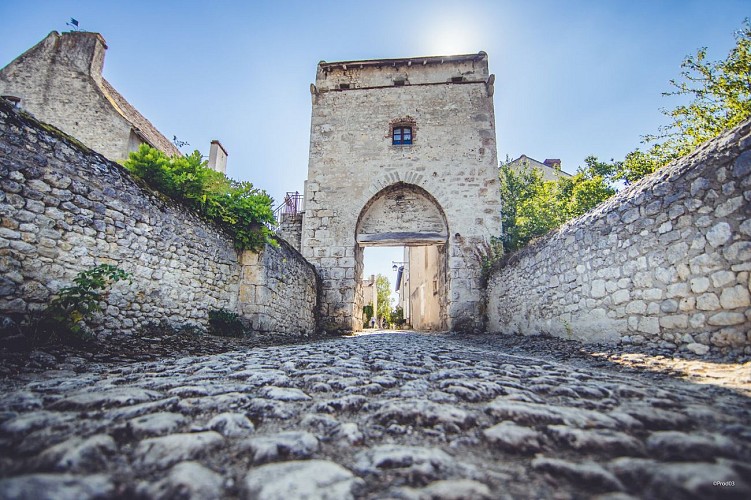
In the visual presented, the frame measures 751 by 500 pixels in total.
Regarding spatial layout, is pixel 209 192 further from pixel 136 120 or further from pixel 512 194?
pixel 136 120

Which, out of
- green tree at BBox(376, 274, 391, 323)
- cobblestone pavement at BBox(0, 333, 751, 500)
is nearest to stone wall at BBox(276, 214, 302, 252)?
cobblestone pavement at BBox(0, 333, 751, 500)

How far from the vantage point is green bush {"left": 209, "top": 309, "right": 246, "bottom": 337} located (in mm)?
5656

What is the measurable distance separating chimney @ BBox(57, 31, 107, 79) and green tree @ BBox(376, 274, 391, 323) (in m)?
24.7

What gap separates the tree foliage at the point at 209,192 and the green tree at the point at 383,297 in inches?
1007

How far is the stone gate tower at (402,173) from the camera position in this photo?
10.0 metres

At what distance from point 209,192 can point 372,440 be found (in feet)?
18.6

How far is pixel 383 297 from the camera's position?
1299 inches

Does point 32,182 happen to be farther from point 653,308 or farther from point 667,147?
point 667,147

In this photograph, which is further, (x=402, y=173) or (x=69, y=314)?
(x=402, y=173)

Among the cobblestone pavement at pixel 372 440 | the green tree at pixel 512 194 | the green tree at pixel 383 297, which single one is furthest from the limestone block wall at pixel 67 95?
the green tree at pixel 383 297

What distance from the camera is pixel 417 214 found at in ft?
35.3

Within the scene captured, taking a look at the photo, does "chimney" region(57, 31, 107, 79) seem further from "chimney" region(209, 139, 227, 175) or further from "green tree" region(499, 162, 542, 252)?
"green tree" region(499, 162, 542, 252)

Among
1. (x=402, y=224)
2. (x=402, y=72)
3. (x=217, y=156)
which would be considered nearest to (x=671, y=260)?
(x=402, y=224)

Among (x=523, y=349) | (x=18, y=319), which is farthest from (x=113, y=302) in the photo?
(x=523, y=349)
